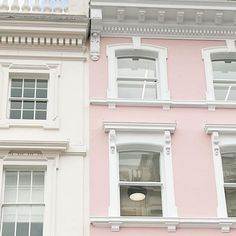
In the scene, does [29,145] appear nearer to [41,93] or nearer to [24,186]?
[24,186]

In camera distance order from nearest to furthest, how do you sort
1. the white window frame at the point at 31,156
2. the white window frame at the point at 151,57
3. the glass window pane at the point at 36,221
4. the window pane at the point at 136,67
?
the glass window pane at the point at 36,221 → the white window frame at the point at 31,156 → the white window frame at the point at 151,57 → the window pane at the point at 136,67

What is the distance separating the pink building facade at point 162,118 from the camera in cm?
1483

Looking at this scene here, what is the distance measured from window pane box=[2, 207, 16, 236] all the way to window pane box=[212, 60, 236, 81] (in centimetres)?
743

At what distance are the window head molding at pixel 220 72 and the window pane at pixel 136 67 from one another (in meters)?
1.64

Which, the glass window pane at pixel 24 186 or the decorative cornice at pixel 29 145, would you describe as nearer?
the glass window pane at pixel 24 186

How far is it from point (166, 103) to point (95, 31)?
3.25 m

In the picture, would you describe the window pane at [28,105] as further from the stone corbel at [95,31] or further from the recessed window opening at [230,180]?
the recessed window opening at [230,180]

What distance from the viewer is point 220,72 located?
17.9 metres

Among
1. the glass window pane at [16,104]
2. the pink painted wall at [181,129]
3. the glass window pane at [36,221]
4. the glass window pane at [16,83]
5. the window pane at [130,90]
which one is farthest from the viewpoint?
the window pane at [130,90]

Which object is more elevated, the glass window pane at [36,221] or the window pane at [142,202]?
the window pane at [142,202]

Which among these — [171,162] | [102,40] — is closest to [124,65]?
[102,40]

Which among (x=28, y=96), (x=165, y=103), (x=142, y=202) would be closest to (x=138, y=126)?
(x=165, y=103)

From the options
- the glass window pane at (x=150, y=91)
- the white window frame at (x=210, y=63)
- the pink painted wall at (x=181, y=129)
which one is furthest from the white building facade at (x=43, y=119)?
the white window frame at (x=210, y=63)

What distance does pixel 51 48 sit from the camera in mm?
17391
